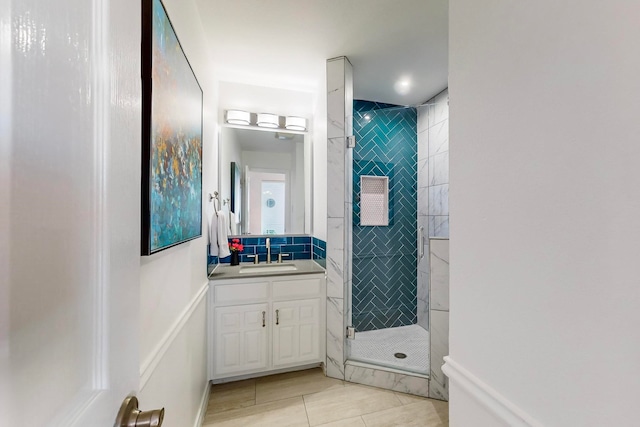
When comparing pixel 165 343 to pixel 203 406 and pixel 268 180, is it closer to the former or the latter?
pixel 203 406

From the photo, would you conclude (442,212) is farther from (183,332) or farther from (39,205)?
(39,205)

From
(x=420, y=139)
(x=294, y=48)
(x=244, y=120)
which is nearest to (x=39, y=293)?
(x=294, y=48)

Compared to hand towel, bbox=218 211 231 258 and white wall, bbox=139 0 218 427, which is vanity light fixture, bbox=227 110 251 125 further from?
hand towel, bbox=218 211 231 258

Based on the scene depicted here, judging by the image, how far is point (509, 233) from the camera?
653mm

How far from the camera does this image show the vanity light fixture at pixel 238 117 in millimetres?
2492

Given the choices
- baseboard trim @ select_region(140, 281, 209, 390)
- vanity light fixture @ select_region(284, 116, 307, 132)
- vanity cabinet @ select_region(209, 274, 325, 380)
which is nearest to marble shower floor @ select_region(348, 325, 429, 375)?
vanity cabinet @ select_region(209, 274, 325, 380)

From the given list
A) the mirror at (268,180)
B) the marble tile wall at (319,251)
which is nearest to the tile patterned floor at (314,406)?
the marble tile wall at (319,251)

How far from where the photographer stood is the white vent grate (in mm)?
2877

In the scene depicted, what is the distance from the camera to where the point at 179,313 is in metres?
1.26

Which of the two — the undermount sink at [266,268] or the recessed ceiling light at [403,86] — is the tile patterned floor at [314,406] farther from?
the recessed ceiling light at [403,86]

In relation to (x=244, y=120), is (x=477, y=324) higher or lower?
lower

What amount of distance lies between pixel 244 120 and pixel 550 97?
2.44m

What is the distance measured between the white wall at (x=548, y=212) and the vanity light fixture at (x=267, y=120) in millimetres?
2012

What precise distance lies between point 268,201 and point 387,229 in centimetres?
137
